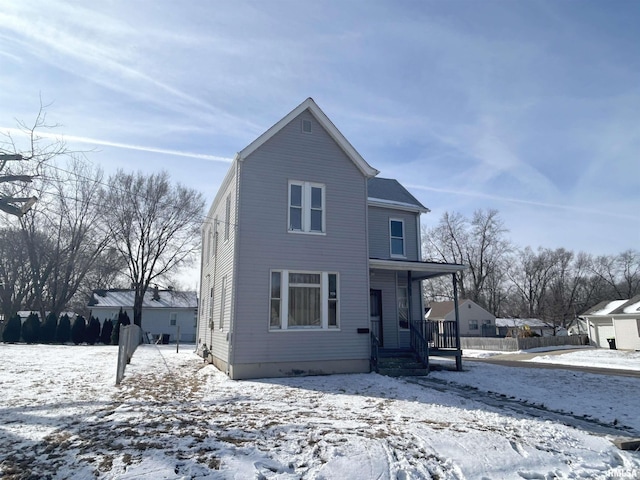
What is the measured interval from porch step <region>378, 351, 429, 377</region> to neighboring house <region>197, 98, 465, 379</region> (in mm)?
488

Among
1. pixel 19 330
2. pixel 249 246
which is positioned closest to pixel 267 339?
pixel 249 246

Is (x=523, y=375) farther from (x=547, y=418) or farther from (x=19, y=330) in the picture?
(x=19, y=330)

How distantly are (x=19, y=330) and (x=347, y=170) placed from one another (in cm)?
2715

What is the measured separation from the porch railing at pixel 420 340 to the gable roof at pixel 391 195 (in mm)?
4412

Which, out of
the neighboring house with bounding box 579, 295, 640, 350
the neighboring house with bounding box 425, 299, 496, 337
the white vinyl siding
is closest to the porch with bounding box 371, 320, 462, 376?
the white vinyl siding

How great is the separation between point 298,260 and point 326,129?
426 cm

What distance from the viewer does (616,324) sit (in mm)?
30016

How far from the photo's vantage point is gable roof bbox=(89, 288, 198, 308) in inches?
1443

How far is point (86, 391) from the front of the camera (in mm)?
8664

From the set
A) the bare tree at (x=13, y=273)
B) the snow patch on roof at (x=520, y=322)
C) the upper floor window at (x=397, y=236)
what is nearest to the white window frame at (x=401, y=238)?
the upper floor window at (x=397, y=236)

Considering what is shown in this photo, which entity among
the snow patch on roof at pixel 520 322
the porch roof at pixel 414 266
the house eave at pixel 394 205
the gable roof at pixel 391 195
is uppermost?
the gable roof at pixel 391 195

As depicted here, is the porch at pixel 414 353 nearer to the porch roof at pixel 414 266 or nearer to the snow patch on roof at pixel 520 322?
the porch roof at pixel 414 266

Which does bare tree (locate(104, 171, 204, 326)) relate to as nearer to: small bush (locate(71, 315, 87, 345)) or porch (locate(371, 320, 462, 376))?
small bush (locate(71, 315, 87, 345))

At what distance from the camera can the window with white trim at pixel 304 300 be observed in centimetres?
1156
